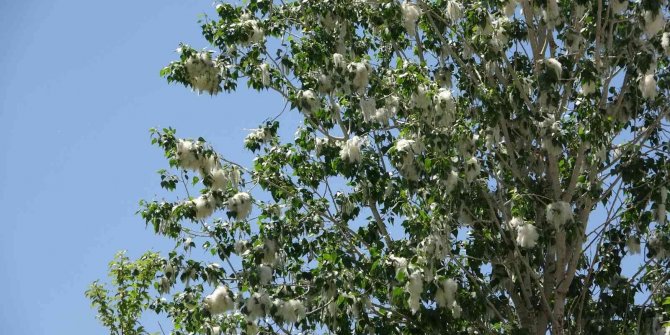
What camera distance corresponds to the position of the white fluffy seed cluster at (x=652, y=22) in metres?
10.2

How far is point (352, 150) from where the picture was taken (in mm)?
10133

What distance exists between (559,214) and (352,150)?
1.67 meters

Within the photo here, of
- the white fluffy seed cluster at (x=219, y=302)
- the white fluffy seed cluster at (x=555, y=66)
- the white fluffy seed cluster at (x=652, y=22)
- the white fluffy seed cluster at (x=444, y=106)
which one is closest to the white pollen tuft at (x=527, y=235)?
the white fluffy seed cluster at (x=444, y=106)

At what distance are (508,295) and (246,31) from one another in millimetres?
3086

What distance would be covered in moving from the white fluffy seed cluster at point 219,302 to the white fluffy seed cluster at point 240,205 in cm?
61

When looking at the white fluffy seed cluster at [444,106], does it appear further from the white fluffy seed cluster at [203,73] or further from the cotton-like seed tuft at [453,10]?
the white fluffy seed cluster at [203,73]

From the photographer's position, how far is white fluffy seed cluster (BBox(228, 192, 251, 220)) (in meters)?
9.95

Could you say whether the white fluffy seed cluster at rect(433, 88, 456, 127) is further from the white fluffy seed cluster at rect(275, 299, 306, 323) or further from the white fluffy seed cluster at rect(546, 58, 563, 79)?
the white fluffy seed cluster at rect(275, 299, 306, 323)

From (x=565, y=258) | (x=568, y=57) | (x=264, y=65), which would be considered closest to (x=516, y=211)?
(x=565, y=258)

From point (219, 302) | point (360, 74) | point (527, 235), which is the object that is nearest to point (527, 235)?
point (527, 235)

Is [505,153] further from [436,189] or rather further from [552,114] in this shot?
[436,189]

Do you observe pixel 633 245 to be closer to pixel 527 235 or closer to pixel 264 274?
pixel 527 235

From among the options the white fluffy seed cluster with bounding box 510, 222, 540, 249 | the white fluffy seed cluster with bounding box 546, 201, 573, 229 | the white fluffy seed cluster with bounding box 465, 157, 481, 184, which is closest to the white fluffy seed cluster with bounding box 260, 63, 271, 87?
the white fluffy seed cluster with bounding box 465, 157, 481, 184

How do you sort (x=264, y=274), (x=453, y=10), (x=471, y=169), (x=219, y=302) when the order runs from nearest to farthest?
(x=219, y=302), (x=264, y=274), (x=471, y=169), (x=453, y=10)
